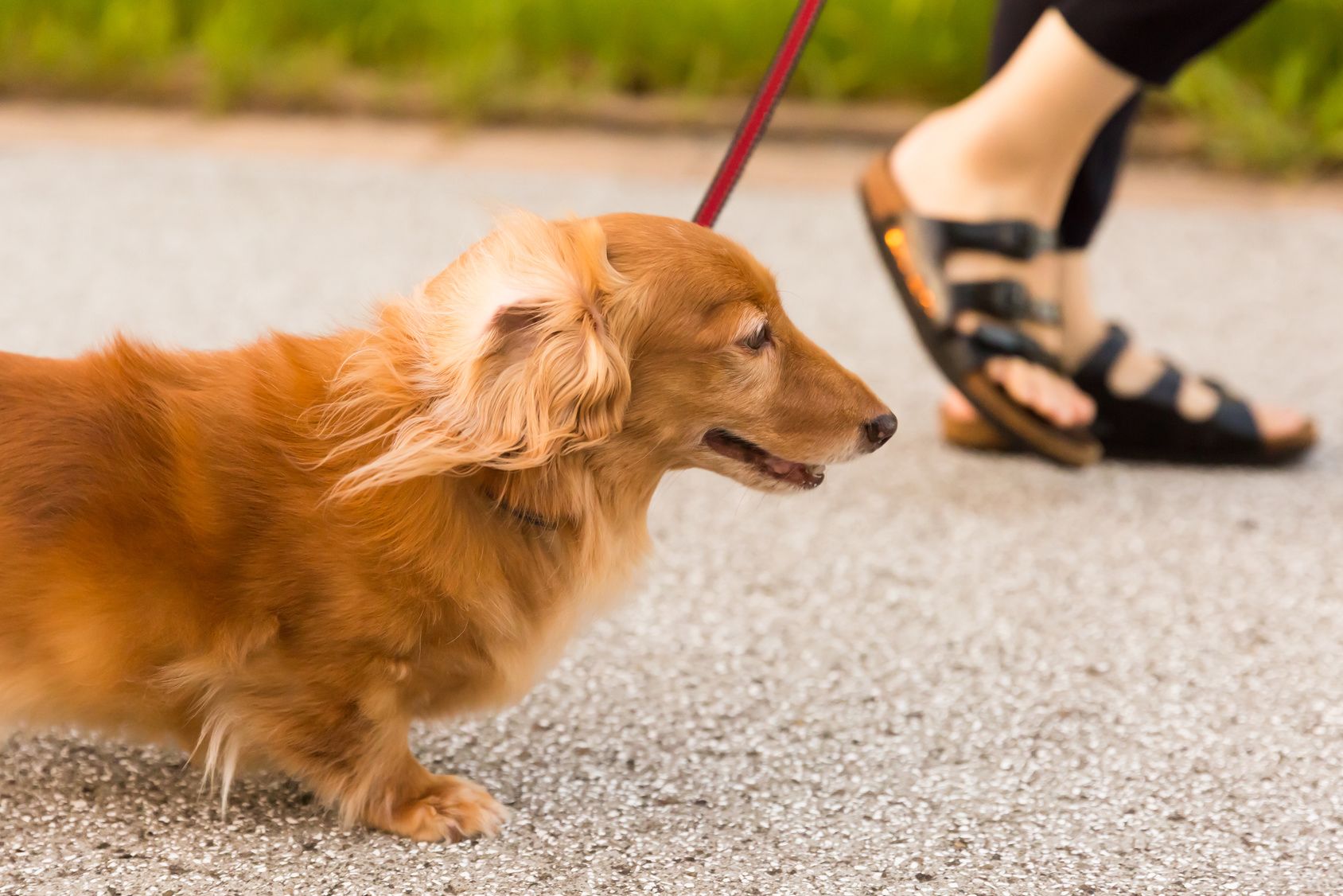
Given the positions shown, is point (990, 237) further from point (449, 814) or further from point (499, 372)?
point (449, 814)

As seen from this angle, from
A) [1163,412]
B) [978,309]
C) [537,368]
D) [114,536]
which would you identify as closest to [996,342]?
[978,309]

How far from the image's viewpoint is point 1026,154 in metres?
2.84

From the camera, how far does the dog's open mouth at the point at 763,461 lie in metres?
1.77

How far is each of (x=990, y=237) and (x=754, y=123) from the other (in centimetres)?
98

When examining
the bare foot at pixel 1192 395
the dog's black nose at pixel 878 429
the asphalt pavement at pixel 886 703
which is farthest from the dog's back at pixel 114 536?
the bare foot at pixel 1192 395

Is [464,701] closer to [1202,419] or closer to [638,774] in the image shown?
[638,774]

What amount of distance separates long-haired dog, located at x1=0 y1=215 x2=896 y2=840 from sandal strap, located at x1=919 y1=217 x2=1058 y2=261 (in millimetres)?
1239

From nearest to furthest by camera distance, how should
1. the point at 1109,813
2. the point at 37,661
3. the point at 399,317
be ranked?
the point at 37,661 → the point at 399,317 → the point at 1109,813

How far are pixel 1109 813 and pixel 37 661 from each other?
4.30 ft

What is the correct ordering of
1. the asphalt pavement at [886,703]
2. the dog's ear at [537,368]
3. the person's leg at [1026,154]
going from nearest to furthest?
the dog's ear at [537,368] < the asphalt pavement at [886,703] < the person's leg at [1026,154]

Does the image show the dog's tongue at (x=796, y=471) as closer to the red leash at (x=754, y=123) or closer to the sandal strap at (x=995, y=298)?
the red leash at (x=754, y=123)

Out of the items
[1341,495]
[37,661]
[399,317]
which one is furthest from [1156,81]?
[37,661]

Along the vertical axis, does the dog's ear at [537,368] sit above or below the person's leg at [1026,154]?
above

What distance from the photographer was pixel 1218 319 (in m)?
3.97
